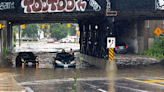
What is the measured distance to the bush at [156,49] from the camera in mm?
37506

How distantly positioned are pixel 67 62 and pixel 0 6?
23.4 feet

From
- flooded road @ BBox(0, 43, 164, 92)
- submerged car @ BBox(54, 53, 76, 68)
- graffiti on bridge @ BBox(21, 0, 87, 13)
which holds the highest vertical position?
graffiti on bridge @ BBox(21, 0, 87, 13)

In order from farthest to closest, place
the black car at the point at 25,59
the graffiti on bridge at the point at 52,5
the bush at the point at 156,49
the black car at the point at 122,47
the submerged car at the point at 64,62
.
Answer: the black car at the point at 122,47 → the bush at the point at 156,49 → the black car at the point at 25,59 → the submerged car at the point at 64,62 → the graffiti on bridge at the point at 52,5

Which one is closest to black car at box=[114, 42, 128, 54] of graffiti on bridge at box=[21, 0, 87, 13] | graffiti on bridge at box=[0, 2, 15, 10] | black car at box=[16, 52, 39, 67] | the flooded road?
black car at box=[16, 52, 39, 67]

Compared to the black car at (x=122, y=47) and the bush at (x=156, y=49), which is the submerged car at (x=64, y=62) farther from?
the black car at (x=122, y=47)

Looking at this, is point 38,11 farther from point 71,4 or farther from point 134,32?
point 134,32

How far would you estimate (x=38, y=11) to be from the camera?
2266 centimetres

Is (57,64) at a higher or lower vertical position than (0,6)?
lower

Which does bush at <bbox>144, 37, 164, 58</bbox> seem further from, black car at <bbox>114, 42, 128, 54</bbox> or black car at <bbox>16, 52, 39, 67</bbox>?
black car at <bbox>16, 52, 39, 67</bbox>

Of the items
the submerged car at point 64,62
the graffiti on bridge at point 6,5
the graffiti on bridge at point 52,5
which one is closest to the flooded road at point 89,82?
the submerged car at point 64,62

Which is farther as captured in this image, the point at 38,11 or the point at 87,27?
the point at 87,27

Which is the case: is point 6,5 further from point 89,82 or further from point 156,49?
point 156,49

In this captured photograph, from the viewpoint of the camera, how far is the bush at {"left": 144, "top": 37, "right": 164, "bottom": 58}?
1477 inches

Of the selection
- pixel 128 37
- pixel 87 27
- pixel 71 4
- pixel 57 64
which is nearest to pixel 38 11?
pixel 71 4
